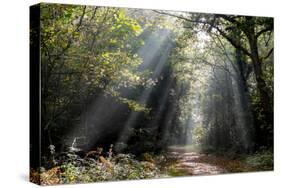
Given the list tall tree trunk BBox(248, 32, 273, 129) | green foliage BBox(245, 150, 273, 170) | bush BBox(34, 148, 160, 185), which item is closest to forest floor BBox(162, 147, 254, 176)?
green foliage BBox(245, 150, 273, 170)

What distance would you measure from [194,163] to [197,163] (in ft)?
0.18

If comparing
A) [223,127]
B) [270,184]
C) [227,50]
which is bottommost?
[270,184]

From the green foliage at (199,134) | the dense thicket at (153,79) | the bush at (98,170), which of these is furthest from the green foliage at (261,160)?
the bush at (98,170)

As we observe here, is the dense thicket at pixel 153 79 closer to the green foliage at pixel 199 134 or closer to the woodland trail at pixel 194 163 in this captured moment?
the green foliage at pixel 199 134

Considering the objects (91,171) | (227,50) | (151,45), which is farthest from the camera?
(227,50)

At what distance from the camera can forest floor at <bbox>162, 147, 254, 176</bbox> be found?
8906 mm

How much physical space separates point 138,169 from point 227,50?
8.31 feet

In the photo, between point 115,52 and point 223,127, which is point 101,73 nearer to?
point 115,52

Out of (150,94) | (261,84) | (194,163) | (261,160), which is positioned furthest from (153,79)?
(261,160)

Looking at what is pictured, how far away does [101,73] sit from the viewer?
327 inches

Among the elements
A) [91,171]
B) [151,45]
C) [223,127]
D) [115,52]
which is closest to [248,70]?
[223,127]

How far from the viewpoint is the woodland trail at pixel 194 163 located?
8.94 m

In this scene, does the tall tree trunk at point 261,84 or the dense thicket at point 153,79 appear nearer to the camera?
the dense thicket at point 153,79

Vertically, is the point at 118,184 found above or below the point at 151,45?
below
